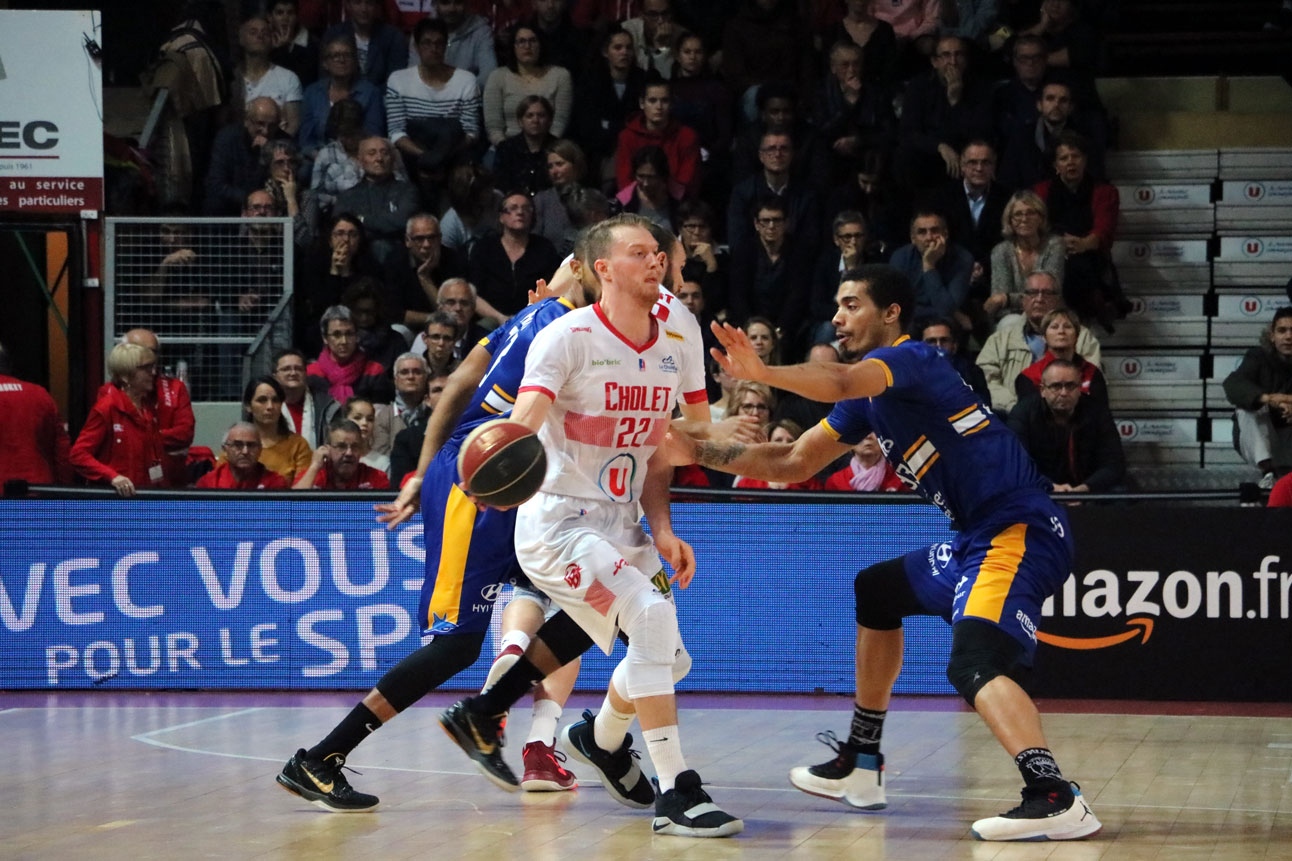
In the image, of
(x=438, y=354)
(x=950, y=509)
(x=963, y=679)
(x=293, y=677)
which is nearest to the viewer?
(x=963, y=679)

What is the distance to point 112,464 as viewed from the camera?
36.3 feet

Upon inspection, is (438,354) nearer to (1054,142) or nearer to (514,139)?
(514,139)

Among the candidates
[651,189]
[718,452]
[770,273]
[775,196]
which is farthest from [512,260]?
[718,452]

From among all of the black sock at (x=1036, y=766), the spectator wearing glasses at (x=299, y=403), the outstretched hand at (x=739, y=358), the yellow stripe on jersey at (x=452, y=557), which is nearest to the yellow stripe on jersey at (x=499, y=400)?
the yellow stripe on jersey at (x=452, y=557)

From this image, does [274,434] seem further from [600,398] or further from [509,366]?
→ [600,398]

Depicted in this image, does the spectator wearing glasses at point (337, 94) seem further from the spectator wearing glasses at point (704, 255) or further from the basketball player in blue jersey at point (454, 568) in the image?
the basketball player in blue jersey at point (454, 568)

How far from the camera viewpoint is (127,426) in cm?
1106

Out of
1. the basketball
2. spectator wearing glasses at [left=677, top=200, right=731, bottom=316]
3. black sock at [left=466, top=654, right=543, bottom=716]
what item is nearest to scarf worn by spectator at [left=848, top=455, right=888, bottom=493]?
spectator wearing glasses at [left=677, top=200, right=731, bottom=316]

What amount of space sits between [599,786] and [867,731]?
1.13 metres

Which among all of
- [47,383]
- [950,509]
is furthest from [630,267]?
[47,383]

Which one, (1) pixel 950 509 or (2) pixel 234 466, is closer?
(1) pixel 950 509

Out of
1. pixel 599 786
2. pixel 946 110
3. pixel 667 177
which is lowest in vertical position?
pixel 599 786

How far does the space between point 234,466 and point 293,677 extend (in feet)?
4.65

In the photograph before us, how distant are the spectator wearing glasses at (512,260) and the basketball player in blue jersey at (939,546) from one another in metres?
6.06
